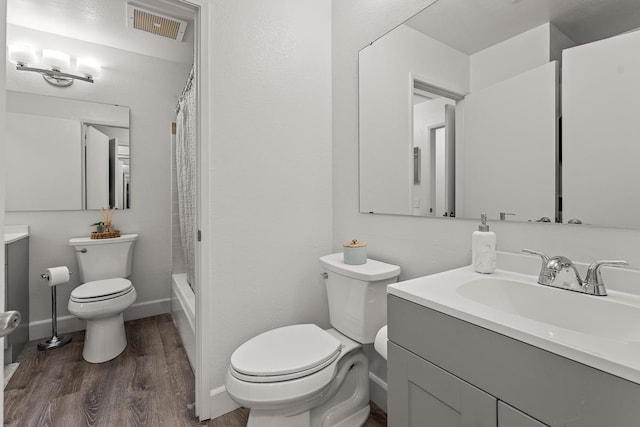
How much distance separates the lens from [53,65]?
7.57 feet

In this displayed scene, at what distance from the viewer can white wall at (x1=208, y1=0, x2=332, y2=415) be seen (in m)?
1.53

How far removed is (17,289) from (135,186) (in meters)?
1.09

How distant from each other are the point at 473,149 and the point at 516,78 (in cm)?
27

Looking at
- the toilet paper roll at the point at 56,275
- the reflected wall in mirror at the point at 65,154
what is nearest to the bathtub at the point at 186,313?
the toilet paper roll at the point at 56,275

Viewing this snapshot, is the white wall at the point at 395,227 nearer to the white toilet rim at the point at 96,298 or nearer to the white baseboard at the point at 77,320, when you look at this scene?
the white toilet rim at the point at 96,298

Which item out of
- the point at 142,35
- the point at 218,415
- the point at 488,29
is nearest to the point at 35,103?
the point at 142,35

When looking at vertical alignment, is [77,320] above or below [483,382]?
below

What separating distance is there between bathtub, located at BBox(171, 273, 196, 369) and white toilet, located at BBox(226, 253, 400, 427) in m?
0.67

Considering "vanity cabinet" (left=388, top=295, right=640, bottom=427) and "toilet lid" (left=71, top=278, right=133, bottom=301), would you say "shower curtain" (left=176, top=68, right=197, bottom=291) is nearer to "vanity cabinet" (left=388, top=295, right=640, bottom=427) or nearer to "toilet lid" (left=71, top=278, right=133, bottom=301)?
"toilet lid" (left=71, top=278, right=133, bottom=301)

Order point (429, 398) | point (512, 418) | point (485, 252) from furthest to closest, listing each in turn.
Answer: point (485, 252) < point (429, 398) < point (512, 418)

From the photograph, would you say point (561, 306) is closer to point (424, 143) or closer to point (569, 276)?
point (569, 276)

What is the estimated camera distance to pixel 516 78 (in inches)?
41.5

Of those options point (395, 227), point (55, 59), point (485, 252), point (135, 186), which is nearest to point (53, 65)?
point (55, 59)

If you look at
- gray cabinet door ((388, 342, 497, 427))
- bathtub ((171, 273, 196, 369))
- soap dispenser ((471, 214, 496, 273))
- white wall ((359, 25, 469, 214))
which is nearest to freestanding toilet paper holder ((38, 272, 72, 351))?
bathtub ((171, 273, 196, 369))
